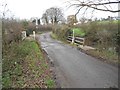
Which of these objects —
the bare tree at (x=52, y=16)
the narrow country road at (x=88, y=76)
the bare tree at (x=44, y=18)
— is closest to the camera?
the narrow country road at (x=88, y=76)

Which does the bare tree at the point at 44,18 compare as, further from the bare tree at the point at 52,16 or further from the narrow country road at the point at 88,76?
the narrow country road at the point at 88,76

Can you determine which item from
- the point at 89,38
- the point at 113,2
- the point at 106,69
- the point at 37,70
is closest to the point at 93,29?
the point at 89,38

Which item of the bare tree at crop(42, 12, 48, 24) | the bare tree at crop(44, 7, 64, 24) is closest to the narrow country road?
the bare tree at crop(44, 7, 64, 24)

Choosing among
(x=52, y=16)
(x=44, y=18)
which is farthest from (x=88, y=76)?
(x=44, y=18)

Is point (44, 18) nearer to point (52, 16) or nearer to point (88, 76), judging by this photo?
point (52, 16)

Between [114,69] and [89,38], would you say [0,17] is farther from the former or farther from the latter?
[89,38]

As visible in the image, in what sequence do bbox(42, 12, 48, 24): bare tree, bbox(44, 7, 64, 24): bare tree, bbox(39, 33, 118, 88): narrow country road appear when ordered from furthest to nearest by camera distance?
1. bbox(42, 12, 48, 24): bare tree
2. bbox(44, 7, 64, 24): bare tree
3. bbox(39, 33, 118, 88): narrow country road

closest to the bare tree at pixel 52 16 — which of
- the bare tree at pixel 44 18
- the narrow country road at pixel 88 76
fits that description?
the bare tree at pixel 44 18

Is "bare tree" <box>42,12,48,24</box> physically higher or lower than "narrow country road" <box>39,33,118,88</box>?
higher

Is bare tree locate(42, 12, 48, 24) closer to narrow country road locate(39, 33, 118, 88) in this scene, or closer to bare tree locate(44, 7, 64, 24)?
bare tree locate(44, 7, 64, 24)

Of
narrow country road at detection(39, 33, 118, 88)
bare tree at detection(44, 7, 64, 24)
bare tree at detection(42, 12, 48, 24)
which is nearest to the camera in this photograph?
narrow country road at detection(39, 33, 118, 88)

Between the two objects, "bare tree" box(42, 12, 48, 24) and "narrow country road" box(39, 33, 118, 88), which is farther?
"bare tree" box(42, 12, 48, 24)

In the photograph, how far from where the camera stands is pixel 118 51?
592 inches

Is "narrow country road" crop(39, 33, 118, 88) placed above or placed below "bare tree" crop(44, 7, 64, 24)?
below
